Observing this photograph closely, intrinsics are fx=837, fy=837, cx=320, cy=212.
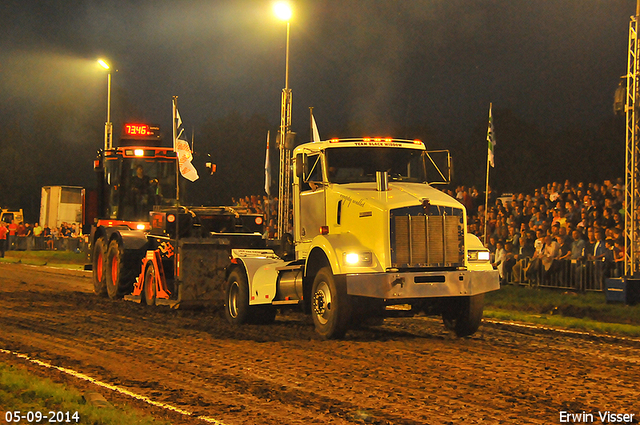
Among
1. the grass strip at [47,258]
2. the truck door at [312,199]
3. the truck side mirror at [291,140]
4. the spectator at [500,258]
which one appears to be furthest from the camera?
the grass strip at [47,258]

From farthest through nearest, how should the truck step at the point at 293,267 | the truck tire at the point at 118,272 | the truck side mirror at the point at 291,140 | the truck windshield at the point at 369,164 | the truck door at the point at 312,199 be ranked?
the truck tire at the point at 118,272
the truck side mirror at the point at 291,140
the truck step at the point at 293,267
the truck door at the point at 312,199
the truck windshield at the point at 369,164

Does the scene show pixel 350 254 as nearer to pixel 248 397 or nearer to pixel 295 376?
pixel 295 376

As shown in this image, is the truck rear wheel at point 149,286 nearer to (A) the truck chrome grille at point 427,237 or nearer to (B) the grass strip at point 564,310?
(B) the grass strip at point 564,310

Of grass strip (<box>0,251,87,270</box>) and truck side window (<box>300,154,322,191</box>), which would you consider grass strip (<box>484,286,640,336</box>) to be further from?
grass strip (<box>0,251,87,270</box>)

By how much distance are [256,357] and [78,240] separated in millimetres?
36157

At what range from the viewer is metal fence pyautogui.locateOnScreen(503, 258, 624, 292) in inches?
724

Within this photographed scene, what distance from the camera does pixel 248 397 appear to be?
8.12 metres

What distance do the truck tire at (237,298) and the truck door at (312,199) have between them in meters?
1.43

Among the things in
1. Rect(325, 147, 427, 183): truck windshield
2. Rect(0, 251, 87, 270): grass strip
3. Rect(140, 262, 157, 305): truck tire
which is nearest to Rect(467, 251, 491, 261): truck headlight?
Rect(325, 147, 427, 183): truck windshield

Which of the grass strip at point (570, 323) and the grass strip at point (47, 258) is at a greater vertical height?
the grass strip at point (47, 258)

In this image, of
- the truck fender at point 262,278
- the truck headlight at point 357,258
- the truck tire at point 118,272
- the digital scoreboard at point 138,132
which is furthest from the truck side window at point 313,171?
the digital scoreboard at point 138,132

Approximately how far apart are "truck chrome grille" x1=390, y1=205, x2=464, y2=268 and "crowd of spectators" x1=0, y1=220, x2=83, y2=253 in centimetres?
3387

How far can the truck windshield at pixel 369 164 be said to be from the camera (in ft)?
42.7

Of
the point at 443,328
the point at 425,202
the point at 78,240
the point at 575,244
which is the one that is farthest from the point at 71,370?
the point at 78,240
